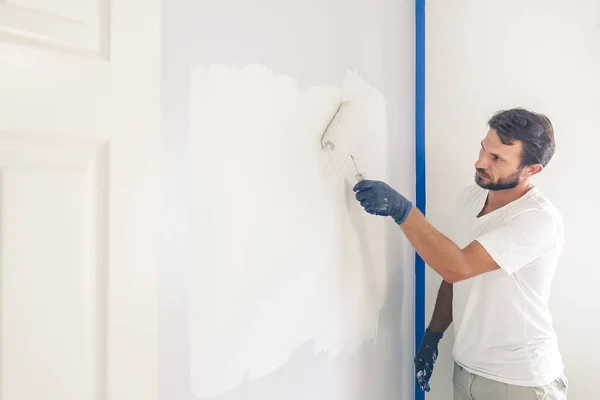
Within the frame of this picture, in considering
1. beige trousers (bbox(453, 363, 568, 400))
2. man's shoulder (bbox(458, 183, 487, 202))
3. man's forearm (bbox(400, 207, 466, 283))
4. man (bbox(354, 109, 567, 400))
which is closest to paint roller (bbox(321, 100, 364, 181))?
man (bbox(354, 109, 567, 400))

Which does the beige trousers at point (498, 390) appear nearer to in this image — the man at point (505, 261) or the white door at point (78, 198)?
the man at point (505, 261)

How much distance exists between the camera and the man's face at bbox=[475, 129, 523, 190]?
5.09 feet

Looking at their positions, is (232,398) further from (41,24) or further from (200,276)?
(41,24)

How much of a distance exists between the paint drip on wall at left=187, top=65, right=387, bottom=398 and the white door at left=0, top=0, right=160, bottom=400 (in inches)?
8.7

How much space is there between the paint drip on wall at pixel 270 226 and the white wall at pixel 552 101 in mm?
512

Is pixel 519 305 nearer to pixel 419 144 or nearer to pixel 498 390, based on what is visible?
pixel 498 390

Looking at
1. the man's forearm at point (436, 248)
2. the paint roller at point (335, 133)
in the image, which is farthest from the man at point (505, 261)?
the paint roller at point (335, 133)

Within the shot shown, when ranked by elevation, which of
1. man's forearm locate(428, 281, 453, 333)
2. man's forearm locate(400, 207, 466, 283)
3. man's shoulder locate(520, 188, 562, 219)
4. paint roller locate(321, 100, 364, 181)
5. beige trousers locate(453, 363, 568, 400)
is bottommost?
beige trousers locate(453, 363, 568, 400)

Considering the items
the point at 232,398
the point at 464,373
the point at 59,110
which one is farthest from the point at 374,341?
the point at 59,110

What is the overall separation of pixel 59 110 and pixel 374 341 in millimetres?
1303

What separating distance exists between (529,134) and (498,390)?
799mm

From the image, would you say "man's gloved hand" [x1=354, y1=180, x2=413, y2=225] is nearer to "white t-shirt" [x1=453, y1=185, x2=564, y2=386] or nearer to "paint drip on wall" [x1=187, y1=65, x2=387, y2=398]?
"paint drip on wall" [x1=187, y1=65, x2=387, y2=398]

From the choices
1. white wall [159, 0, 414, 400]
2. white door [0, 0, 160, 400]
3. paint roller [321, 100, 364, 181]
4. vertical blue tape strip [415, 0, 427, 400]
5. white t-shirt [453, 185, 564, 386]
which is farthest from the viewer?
vertical blue tape strip [415, 0, 427, 400]

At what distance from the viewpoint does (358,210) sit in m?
1.54
